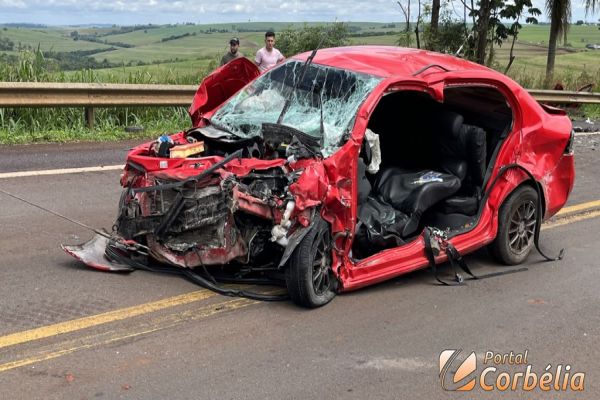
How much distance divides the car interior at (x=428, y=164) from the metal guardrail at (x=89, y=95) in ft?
19.7

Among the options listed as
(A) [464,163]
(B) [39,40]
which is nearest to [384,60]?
(A) [464,163]

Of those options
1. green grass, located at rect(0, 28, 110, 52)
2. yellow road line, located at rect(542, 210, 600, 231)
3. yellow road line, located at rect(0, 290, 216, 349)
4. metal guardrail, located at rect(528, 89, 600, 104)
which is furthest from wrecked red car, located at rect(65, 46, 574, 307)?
metal guardrail, located at rect(528, 89, 600, 104)

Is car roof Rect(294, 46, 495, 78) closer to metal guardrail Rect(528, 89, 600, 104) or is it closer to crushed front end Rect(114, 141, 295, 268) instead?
crushed front end Rect(114, 141, 295, 268)

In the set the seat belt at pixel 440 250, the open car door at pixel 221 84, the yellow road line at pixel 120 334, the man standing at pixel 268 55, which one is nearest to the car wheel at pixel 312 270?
the yellow road line at pixel 120 334

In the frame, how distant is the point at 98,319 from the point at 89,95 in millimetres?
7267

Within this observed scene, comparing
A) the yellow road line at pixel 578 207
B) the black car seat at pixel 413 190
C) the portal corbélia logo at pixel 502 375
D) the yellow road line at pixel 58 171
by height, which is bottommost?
the portal corbélia logo at pixel 502 375

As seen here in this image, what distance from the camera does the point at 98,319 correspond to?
431cm

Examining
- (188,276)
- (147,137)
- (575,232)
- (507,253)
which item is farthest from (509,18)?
(188,276)

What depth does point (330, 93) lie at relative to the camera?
213 inches

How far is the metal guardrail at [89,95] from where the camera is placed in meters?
10.1

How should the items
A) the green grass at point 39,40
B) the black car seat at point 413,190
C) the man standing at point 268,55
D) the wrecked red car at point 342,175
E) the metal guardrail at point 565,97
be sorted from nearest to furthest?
the wrecked red car at point 342,175
the black car seat at point 413,190
the man standing at point 268,55
the green grass at point 39,40
the metal guardrail at point 565,97

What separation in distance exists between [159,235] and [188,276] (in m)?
0.39

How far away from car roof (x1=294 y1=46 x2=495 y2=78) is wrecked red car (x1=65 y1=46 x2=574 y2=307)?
0.07 feet

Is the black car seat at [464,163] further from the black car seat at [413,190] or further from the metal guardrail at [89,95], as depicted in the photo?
the metal guardrail at [89,95]
